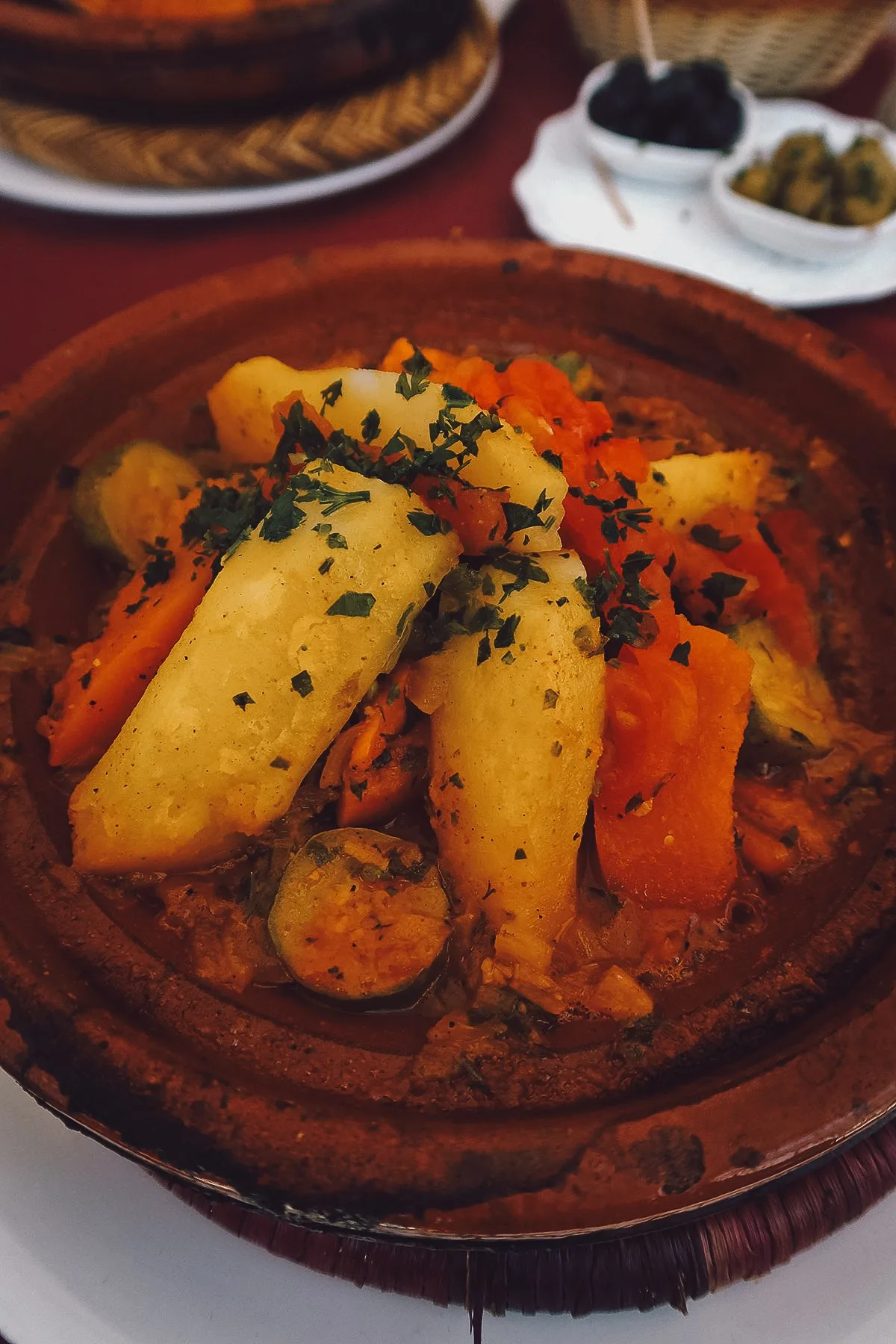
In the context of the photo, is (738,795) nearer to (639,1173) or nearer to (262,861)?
(639,1173)

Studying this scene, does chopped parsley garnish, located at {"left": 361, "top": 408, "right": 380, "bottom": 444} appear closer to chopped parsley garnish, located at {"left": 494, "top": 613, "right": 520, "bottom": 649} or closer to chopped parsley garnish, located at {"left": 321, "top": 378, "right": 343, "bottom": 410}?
chopped parsley garnish, located at {"left": 321, "top": 378, "right": 343, "bottom": 410}

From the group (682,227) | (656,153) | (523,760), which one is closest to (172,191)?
(656,153)

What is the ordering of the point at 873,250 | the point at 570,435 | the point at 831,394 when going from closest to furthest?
the point at 570,435, the point at 831,394, the point at 873,250

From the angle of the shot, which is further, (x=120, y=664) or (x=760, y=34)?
(x=760, y=34)

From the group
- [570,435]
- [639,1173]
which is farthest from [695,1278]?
[570,435]

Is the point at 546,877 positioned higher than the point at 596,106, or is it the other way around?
the point at 596,106

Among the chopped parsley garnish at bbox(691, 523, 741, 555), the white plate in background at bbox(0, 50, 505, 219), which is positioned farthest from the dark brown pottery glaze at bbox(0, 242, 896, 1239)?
the white plate in background at bbox(0, 50, 505, 219)

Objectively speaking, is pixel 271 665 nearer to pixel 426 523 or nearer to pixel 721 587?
pixel 426 523
